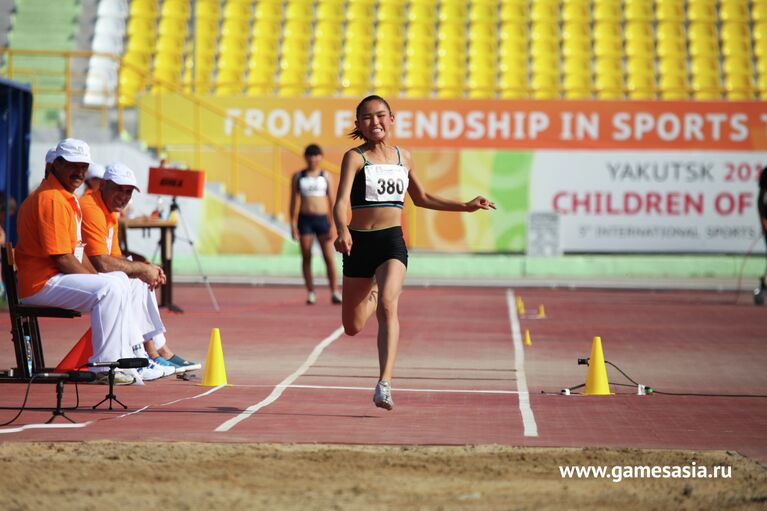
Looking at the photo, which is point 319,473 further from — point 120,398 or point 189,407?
point 120,398

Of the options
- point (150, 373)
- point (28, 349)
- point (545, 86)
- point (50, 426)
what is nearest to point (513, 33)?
point (545, 86)

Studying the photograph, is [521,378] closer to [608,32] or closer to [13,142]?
[13,142]

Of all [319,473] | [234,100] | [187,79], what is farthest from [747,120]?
[319,473]

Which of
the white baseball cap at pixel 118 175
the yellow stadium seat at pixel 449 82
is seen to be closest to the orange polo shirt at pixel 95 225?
the white baseball cap at pixel 118 175

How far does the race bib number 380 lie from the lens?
997 centimetres

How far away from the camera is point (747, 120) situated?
2975cm

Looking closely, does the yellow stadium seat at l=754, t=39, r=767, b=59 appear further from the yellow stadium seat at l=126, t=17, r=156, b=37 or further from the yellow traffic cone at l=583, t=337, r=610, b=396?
the yellow traffic cone at l=583, t=337, r=610, b=396

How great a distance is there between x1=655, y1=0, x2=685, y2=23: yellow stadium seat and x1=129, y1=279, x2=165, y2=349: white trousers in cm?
2557

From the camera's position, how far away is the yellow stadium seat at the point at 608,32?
113ft

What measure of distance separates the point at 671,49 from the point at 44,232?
26153mm

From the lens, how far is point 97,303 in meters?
10.8

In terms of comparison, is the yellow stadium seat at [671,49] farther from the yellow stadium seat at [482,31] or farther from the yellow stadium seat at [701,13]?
the yellow stadium seat at [482,31]

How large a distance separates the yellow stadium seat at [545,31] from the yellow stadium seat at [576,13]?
1.22 feet

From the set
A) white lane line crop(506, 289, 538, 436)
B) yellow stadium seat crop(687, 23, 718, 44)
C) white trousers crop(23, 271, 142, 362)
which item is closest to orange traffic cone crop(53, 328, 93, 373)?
white trousers crop(23, 271, 142, 362)
